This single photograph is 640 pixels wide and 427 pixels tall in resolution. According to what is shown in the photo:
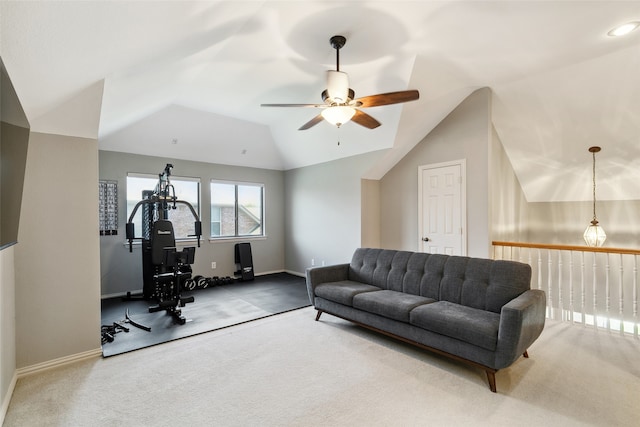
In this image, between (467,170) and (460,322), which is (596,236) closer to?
(467,170)

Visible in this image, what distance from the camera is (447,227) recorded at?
15.4ft

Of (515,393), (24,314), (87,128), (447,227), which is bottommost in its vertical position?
(515,393)

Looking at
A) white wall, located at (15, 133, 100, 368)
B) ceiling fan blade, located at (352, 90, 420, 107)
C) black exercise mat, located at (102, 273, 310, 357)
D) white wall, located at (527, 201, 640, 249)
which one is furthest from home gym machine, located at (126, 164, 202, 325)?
white wall, located at (527, 201, 640, 249)

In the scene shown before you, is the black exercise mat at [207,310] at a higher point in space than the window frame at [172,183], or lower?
lower

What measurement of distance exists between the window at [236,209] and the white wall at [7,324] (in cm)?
384

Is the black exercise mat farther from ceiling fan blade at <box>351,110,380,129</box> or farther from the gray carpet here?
ceiling fan blade at <box>351,110,380,129</box>

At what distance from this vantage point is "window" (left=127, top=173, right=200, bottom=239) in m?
5.36

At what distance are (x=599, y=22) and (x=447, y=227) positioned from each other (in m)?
2.84

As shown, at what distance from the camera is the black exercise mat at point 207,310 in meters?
3.42

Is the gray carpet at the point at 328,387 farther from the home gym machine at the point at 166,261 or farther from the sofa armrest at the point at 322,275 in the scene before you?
the home gym machine at the point at 166,261

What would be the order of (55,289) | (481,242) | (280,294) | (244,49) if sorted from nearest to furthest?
1. (55,289)
2. (244,49)
3. (481,242)
4. (280,294)

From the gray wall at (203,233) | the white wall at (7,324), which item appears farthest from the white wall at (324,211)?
the white wall at (7,324)

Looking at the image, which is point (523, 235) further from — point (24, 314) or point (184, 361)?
point (24, 314)

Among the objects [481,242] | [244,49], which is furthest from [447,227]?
[244,49]
